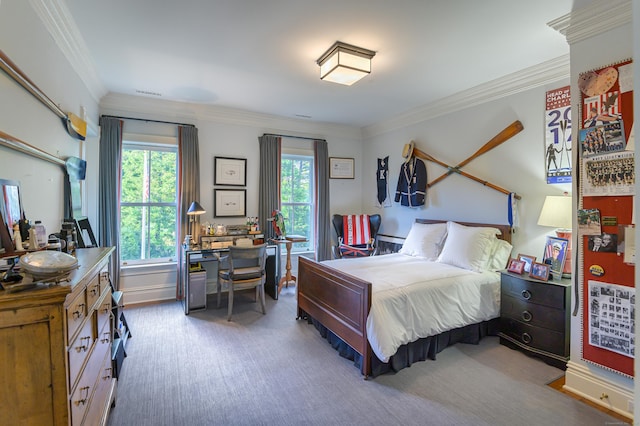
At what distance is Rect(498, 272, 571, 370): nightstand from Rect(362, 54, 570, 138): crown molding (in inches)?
76.6

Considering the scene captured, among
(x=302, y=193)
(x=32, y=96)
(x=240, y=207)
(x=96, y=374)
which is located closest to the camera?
(x=96, y=374)

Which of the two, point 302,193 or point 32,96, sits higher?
point 32,96

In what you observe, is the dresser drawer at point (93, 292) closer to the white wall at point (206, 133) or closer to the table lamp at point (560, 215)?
the white wall at point (206, 133)

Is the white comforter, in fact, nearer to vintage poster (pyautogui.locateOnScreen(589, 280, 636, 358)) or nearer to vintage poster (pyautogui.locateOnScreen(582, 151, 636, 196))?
vintage poster (pyautogui.locateOnScreen(589, 280, 636, 358))

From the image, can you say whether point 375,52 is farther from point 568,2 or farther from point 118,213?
point 118,213

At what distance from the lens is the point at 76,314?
1.28 m

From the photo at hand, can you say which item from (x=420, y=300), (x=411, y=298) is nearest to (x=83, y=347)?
(x=411, y=298)

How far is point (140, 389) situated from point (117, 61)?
2.90m

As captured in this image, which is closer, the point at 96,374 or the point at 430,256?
the point at 96,374

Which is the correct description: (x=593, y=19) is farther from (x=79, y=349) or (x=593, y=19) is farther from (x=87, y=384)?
(x=87, y=384)

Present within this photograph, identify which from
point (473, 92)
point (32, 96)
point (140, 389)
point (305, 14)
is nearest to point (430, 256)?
point (473, 92)

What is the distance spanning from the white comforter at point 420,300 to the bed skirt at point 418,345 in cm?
15

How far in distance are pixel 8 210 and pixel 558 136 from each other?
4117mm

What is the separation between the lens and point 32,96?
1.85 m
